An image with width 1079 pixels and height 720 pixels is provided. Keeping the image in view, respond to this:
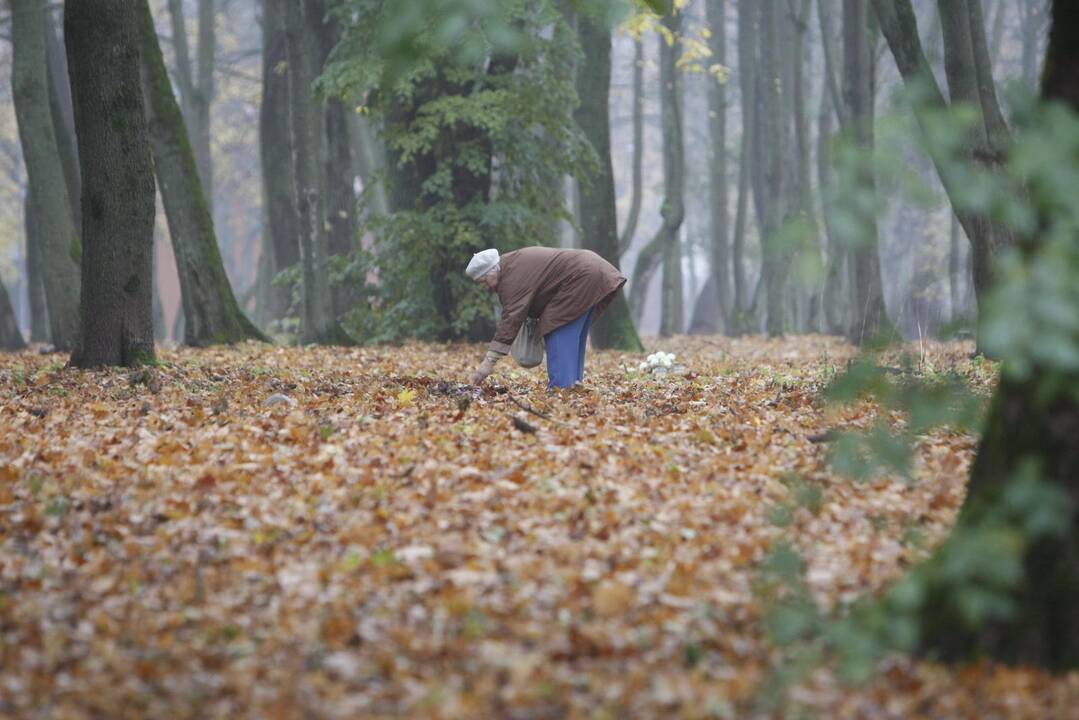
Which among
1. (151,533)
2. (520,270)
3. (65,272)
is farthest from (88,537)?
(65,272)

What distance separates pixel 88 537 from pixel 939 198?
425cm

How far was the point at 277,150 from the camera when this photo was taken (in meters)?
23.7

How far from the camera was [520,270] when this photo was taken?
984 centimetres

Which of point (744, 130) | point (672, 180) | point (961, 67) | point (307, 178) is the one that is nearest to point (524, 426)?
point (961, 67)

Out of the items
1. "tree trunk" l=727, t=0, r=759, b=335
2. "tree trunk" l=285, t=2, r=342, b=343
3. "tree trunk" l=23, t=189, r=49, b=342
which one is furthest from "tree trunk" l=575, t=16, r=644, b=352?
"tree trunk" l=23, t=189, r=49, b=342

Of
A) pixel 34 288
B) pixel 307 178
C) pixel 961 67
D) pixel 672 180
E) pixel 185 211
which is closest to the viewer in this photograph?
pixel 961 67

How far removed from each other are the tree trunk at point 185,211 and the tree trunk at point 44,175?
1793mm

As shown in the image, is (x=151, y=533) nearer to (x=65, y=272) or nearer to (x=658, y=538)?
(x=658, y=538)

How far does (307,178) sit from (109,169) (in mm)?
6528

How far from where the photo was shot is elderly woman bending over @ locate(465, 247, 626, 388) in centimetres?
972

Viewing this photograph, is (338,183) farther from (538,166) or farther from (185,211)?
(185,211)

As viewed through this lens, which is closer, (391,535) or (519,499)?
(391,535)

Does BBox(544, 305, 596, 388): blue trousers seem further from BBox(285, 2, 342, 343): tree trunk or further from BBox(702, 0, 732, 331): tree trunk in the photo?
BBox(702, 0, 732, 331): tree trunk

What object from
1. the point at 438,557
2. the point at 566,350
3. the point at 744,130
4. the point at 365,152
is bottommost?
the point at 438,557
